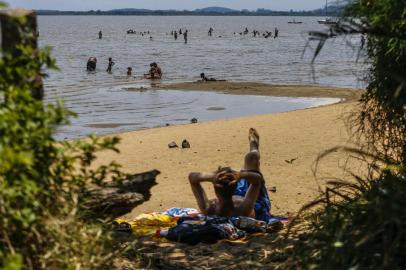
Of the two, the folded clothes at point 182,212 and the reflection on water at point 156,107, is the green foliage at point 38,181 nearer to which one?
the folded clothes at point 182,212

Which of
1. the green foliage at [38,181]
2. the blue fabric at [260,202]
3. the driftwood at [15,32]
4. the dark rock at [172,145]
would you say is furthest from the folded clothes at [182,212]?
the dark rock at [172,145]

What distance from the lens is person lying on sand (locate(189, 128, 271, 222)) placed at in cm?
670

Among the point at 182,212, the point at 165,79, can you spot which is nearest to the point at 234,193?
the point at 182,212

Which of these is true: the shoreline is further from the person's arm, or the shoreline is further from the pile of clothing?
the pile of clothing

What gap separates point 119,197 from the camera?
5090mm

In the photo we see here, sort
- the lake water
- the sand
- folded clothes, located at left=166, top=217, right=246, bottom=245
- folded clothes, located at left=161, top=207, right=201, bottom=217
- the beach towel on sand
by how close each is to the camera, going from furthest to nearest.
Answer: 1. the lake water
2. the sand
3. folded clothes, located at left=161, top=207, right=201, bottom=217
4. the beach towel on sand
5. folded clothes, located at left=166, top=217, right=246, bottom=245

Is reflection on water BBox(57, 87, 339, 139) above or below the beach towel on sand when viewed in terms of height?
below

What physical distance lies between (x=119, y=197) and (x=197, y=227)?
4.63ft

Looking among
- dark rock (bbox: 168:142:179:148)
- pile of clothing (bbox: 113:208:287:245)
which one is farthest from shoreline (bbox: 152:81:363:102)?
pile of clothing (bbox: 113:208:287:245)

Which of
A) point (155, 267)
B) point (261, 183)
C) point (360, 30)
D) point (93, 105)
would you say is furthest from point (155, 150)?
point (93, 105)

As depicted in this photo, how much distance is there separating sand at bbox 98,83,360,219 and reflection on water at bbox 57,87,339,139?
2636 mm

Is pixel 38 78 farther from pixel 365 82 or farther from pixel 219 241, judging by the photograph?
pixel 365 82

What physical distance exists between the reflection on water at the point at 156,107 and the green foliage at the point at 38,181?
12.9 m

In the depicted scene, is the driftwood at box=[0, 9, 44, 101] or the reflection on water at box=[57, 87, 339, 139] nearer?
the driftwood at box=[0, 9, 44, 101]
